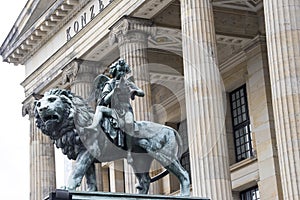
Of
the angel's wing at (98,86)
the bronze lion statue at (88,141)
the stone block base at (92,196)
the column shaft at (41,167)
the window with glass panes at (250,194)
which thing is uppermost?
the column shaft at (41,167)

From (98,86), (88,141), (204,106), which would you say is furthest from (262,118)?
(88,141)

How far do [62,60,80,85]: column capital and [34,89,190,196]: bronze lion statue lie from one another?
2552 centimetres

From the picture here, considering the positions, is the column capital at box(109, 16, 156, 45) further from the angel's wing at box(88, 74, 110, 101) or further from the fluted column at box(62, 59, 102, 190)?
the angel's wing at box(88, 74, 110, 101)

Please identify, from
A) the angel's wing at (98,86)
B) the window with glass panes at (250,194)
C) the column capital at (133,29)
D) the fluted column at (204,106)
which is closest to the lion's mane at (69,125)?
the angel's wing at (98,86)

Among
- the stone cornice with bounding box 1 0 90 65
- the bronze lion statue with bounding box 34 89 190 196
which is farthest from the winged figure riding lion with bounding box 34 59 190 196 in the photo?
the stone cornice with bounding box 1 0 90 65

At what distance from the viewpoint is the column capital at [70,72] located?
39566mm

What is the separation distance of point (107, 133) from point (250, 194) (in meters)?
26.1

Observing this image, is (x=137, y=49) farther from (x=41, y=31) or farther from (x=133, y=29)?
(x=41, y=31)

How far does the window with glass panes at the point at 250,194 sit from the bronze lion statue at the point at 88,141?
80.9 ft

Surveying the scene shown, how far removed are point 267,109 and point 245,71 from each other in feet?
9.84

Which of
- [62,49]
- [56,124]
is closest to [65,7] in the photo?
[62,49]

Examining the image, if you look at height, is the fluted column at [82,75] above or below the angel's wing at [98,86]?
above

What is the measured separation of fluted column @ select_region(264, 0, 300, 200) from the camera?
24.5 m

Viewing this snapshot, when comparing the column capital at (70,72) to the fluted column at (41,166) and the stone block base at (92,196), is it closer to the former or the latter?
the fluted column at (41,166)
